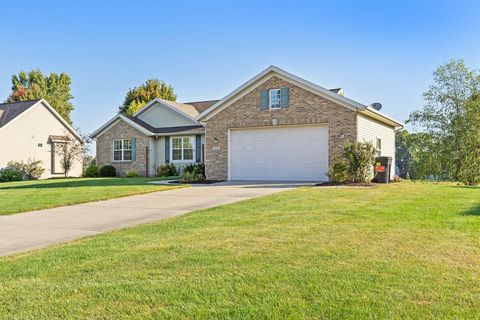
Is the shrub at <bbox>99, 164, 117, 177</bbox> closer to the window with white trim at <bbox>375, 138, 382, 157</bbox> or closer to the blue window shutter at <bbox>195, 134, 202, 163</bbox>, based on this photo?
the blue window shutter at <bbox>195, 134, 202, 163</bbox>

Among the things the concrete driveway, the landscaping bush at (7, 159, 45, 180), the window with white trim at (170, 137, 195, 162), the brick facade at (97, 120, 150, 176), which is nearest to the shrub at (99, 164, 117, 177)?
the brick facade at (97, 120, 150, 176)

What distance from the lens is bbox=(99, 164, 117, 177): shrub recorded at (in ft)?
92.2

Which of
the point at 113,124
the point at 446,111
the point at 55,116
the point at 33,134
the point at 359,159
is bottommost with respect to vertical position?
the point at 359,159

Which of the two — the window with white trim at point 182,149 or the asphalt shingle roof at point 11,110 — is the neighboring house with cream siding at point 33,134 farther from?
the window with white trim at point 182,149

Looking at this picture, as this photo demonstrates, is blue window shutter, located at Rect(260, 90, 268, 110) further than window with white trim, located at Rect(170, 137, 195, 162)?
No

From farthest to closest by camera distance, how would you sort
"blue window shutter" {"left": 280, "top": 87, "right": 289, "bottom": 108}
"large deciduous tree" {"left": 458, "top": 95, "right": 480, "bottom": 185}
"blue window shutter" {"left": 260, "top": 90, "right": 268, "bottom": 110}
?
"blue window shutter" {"left": 260, "top": 90, "right": 268, "bottom": 110}, "blue window shutter" {"left": 280, "top": 87, "right": 289, "bottom": 108}, "large deciduous tree" {"left": 458, "top": 95, "right": 480, "bottom": 185}

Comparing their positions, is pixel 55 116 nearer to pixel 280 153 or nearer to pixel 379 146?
pixel 280 153

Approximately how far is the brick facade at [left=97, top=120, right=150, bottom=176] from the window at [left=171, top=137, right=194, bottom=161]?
78.4 inches

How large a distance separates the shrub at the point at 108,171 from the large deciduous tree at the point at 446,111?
23454 mm

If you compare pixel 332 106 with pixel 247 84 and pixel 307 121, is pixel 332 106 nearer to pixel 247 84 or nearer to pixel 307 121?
pixel 307 121

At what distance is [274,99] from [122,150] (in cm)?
1362

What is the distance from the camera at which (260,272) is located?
175 inches

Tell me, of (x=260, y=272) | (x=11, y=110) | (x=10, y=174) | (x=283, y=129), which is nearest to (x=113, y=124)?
(x=10, y=174)

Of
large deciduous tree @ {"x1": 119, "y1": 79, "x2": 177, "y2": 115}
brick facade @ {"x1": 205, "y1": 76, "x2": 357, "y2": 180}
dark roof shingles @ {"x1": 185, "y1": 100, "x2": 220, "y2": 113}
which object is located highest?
large deciduous tree @ {"x1": 119, "y1": 79, "x2": 177, "y2": 115}
